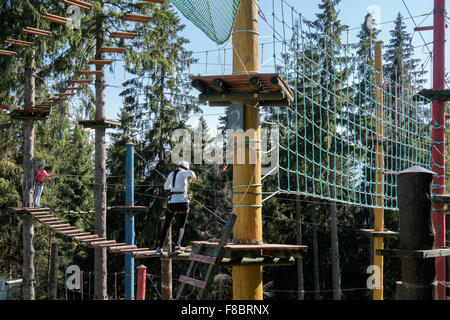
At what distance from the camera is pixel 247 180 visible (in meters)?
4.89

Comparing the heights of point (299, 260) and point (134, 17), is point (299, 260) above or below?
below

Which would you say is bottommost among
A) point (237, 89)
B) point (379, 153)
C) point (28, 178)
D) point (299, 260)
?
point (299, 260)

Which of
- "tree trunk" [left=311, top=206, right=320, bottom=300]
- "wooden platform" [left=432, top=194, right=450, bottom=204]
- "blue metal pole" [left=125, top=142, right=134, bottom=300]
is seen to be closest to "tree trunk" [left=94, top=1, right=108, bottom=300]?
"blue metal pole" [left=125, top=142, right=134, bottom=300]

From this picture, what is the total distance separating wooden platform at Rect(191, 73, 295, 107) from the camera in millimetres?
4652

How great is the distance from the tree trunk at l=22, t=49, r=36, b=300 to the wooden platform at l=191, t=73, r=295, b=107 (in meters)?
7.29

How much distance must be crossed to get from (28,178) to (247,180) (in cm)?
761

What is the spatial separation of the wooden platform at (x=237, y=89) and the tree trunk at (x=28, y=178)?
7.29 m

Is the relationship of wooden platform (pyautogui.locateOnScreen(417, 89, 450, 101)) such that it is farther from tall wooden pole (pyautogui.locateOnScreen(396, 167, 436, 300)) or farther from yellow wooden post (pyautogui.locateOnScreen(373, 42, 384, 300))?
tall wooden pole (pyautogui.locateOnScreen(396, 167, 436, 300))

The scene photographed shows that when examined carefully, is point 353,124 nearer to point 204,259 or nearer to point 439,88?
point 439,88

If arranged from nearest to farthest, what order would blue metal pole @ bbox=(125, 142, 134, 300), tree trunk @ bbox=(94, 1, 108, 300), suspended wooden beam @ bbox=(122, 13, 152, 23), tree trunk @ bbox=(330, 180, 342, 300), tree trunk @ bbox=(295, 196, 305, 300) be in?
suspended wooden beam @ bbox=(122, 13, 152, 23) < blue metal pole @ bbox=(125, 142, 134, 300) < tree trunk @ bbox=(94, 1, 108, 300) < tree trunk @ bbox=(330, 180, 342, 300) < tree trunk @ bbox=(295, 196, 305, 300)

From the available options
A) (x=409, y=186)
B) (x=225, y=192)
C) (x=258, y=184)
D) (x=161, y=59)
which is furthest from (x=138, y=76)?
(x=409, y=186)

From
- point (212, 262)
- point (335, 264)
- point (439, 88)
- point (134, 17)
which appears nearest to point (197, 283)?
point (212, 262)

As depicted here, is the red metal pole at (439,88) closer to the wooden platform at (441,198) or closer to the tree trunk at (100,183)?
the wooden platform at (441,198)

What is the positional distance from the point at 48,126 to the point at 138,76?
6437mm
